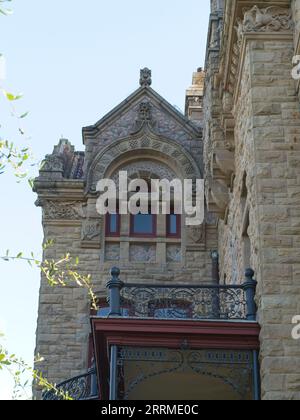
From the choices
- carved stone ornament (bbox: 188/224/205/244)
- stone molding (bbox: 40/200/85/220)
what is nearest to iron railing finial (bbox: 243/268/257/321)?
carved stone ornament (bbox: 188/224/205/244)

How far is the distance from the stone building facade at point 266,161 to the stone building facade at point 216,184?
0.02 m

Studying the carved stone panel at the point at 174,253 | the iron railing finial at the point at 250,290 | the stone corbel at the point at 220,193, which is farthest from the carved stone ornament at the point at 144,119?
the iron railing finial at the point at 250,290

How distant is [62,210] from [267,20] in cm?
952

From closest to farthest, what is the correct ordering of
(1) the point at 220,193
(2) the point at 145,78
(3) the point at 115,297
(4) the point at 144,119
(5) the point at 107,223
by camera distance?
(3) the point at 115,297
(1) the point at 220,193
(5) the point at 107,223
(4) the point at 144,119
(2) the point at 145,78

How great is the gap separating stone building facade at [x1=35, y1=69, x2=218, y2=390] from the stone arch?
0.03 meters

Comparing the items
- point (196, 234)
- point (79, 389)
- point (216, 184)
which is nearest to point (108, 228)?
point (196, 234)

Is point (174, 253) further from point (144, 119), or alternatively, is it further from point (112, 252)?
point (144, 119)

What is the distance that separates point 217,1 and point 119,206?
5.81 meters

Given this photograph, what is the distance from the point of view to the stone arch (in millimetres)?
25188

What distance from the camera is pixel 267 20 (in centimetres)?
1683

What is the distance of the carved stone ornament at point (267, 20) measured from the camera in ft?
55.0

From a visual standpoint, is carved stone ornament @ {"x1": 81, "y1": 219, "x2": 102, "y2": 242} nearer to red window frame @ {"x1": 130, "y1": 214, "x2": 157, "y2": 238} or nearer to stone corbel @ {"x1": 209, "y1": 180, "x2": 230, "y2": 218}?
red window frame @ {"x1": 130, "y1": 214, "x2": 157, "y2": 238}

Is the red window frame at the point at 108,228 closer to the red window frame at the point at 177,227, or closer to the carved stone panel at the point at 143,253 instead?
the carved stone panel at the point at 143,253
